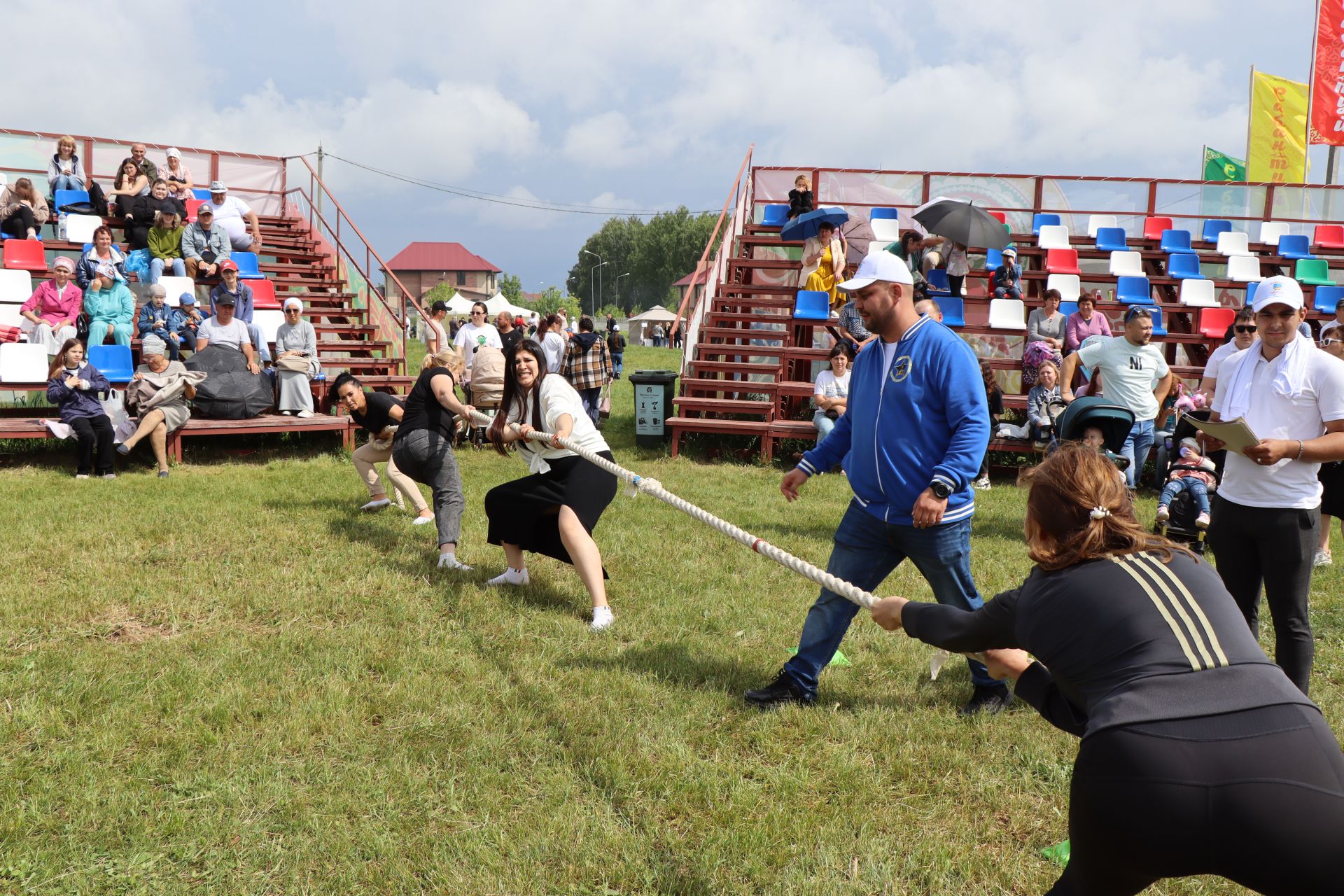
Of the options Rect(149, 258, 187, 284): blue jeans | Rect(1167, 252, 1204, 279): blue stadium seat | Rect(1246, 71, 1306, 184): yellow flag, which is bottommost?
Rect(149, 258, 187, 284): blue jeans

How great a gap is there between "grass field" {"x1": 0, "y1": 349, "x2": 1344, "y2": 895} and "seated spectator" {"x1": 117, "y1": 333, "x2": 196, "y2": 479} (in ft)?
11.9

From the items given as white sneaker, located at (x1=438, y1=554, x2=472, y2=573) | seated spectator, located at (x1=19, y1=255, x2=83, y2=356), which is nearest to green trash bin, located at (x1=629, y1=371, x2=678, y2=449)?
white sneaker, located at (x1=438, y1=554, x2=472, y2=573)

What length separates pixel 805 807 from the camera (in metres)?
3.55

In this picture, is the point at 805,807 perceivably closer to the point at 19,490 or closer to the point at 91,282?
the point at 19,490

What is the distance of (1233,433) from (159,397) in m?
10.5

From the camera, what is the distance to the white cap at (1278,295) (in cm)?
390

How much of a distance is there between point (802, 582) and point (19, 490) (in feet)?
25.0

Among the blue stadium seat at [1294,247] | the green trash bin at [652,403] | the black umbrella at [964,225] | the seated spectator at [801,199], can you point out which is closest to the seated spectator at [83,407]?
the green trash bin at [652,403]

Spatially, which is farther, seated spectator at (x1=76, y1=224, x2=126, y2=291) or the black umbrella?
the black umbrella

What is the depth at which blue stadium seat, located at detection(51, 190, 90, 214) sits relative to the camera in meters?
14.7

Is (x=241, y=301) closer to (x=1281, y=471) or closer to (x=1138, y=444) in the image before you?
(x=1138, y=444)

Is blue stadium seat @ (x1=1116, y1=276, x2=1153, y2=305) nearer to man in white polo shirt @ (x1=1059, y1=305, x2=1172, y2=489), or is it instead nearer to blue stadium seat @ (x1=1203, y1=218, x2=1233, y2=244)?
blue stadium seat @ (x1=1203, y1=218, x2=1233, y2=244)

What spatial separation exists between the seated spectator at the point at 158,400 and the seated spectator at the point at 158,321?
18.8 inches

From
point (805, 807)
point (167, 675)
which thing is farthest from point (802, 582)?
point (167, 675)
